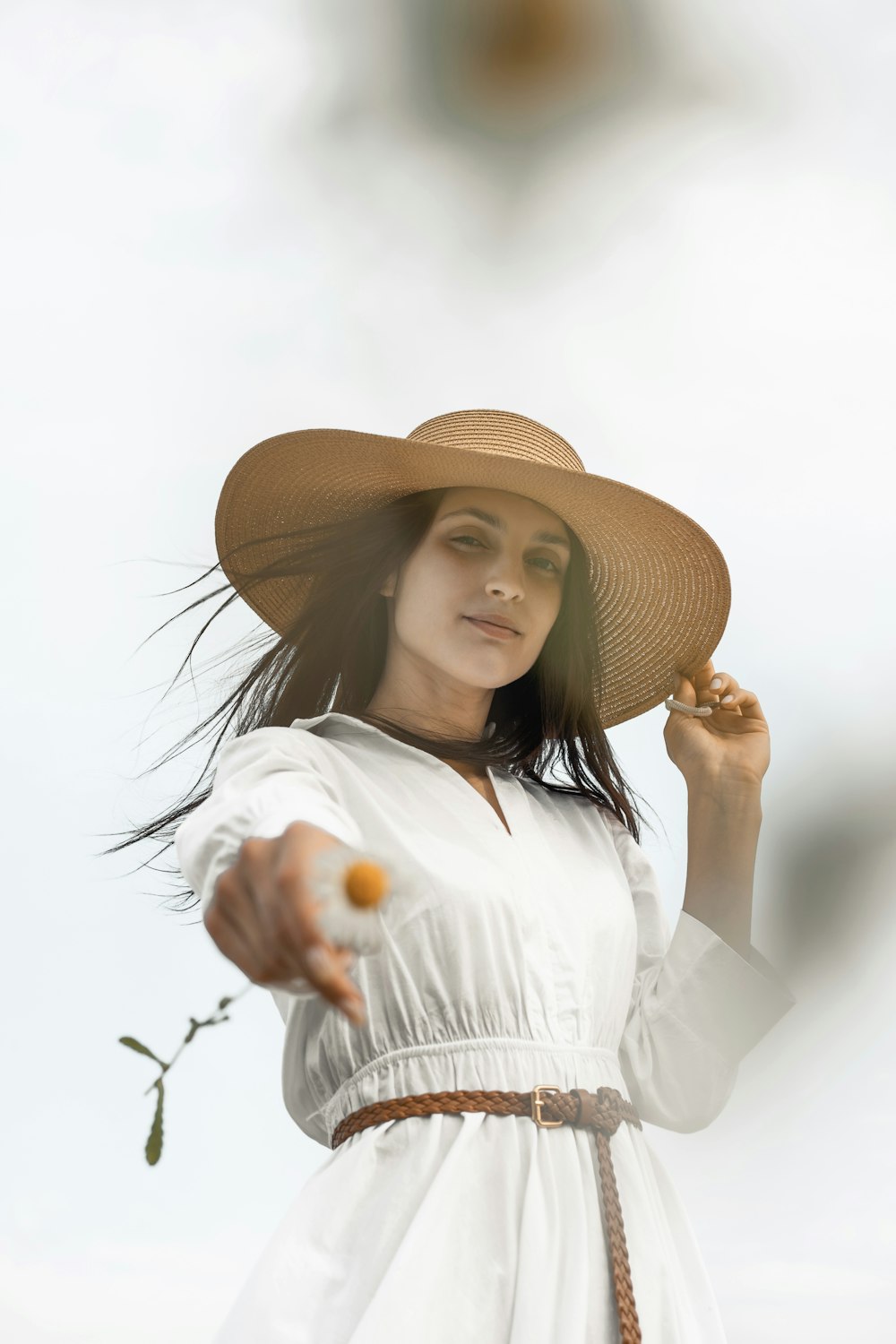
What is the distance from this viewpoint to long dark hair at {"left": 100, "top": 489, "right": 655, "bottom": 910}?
1.57 m

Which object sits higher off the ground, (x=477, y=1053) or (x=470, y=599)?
(x=470, y=599)

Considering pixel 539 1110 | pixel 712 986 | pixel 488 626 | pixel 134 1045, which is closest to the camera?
pixel 134 1045

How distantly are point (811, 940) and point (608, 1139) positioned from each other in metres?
0.93

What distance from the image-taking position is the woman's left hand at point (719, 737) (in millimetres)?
1493

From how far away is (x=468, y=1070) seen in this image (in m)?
1.17

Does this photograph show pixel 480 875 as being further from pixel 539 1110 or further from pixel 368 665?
pixel 368 665

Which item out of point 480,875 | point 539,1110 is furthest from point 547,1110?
point 480,875

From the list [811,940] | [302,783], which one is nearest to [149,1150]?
[302,783]

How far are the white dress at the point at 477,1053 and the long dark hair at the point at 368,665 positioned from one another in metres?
0.13

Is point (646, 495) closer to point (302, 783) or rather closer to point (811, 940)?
point (302, 783)

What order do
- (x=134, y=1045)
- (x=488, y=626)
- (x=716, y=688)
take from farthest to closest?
(x=716, y=688), (x=488, y=626), (x=134, y=1045)

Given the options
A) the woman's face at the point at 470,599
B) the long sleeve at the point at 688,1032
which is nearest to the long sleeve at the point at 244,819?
the woman's face at the point at 470,599

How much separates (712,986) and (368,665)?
596 mm

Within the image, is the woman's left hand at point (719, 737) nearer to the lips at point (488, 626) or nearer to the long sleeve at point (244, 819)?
the lips at point (488, 626)
